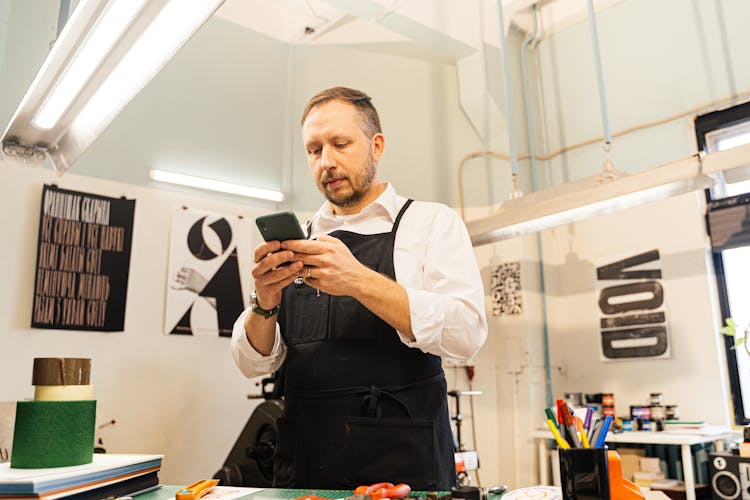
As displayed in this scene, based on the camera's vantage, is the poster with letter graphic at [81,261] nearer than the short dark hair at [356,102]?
No

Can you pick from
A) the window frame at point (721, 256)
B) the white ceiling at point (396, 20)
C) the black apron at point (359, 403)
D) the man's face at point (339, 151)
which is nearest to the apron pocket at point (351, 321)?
the black apron at point (359, 403)

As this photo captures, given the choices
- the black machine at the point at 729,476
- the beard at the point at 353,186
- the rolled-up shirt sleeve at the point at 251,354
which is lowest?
the black machine at the point at 729,476

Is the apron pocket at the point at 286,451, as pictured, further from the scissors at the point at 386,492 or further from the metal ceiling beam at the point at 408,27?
the metal ceiling beam at the point at 408,27

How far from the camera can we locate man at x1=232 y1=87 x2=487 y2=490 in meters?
1.22

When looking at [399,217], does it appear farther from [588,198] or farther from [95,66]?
[588,198]

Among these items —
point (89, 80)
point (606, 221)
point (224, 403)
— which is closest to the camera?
point (89, 80)

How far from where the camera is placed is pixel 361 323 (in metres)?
1.36

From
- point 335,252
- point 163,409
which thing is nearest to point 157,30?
point 335,252

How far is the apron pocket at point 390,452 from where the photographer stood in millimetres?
1209

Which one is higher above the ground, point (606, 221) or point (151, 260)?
point (606, 221)

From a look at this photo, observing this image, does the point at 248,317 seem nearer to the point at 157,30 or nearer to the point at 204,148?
the point at 157,30

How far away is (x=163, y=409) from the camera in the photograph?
345cm

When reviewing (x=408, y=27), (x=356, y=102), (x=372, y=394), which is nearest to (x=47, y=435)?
(x=372, y=394)

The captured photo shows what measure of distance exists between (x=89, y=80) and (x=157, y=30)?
1.04 feet
